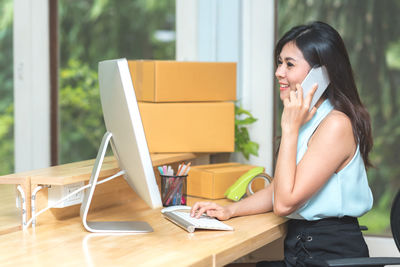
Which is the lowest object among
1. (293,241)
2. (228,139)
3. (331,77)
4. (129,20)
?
(293,241)

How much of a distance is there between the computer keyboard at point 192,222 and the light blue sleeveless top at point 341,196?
260mm

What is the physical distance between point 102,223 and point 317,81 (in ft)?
2.70

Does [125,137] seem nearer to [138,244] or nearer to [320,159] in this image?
[138,244]

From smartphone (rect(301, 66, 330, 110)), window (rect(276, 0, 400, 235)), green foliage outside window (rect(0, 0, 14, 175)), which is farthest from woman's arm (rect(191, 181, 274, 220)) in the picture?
green foliage outside window (rect(0, 0, 14, 175))

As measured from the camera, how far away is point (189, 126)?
233 cm

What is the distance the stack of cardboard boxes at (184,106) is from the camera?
229cm

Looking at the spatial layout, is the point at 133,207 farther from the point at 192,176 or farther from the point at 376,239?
the point at 376,239

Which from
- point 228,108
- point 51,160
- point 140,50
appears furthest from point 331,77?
point 51,160

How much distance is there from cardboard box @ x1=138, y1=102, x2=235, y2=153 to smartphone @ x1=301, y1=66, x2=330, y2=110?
0.66m

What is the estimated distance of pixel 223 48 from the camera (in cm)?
272

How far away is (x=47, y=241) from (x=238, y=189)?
0.85m

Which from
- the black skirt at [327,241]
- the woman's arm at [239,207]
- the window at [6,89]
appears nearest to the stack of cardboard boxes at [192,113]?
the woman's arm at [239,207]

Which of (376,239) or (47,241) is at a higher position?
(47,241)

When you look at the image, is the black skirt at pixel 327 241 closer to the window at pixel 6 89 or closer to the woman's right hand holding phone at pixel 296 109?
the woman's right hand holding phone at pixel 296 109
